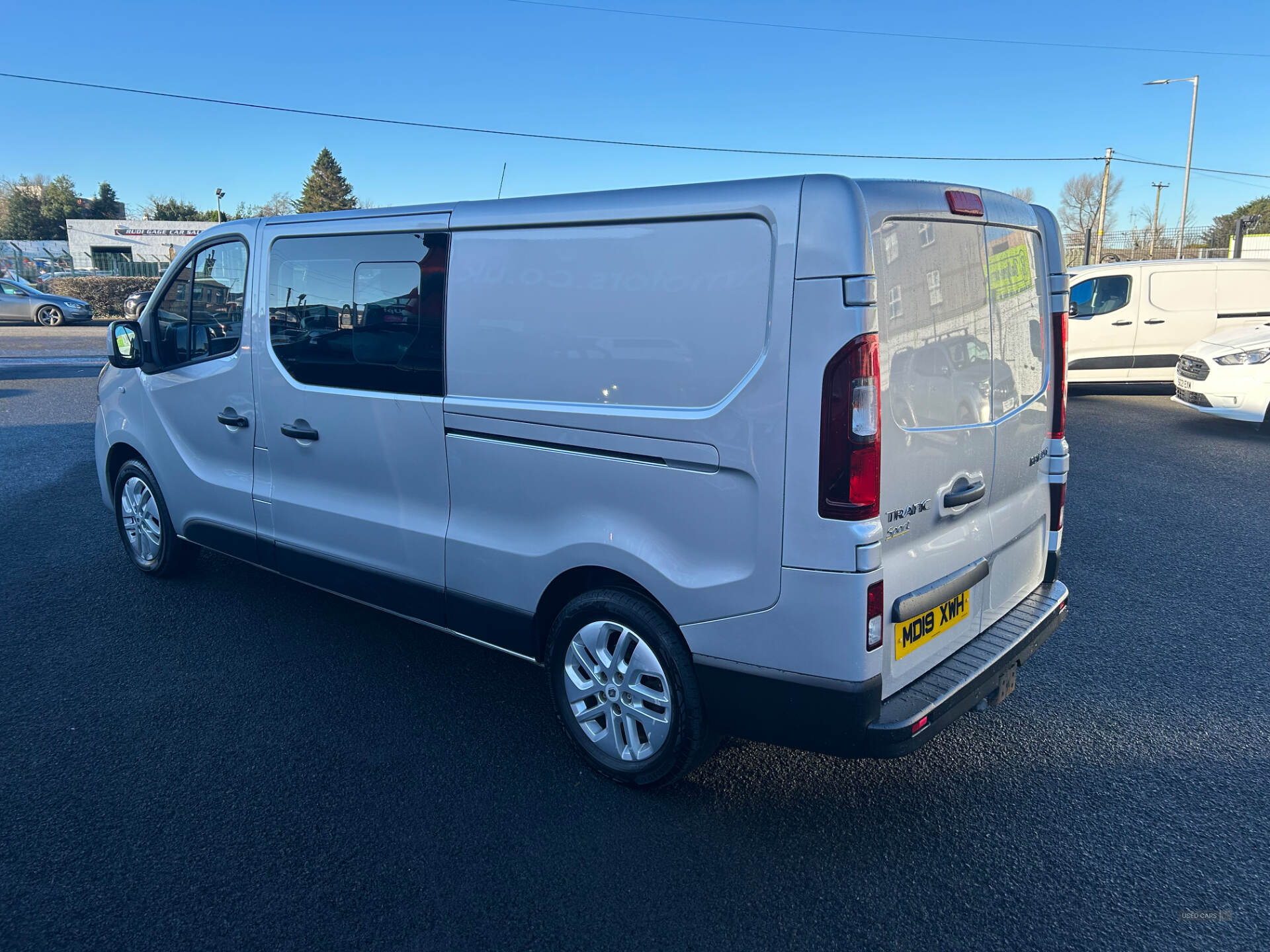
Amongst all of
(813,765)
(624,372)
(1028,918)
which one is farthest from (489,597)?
(1028,918)

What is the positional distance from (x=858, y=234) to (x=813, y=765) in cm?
198

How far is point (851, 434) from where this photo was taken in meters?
2.54

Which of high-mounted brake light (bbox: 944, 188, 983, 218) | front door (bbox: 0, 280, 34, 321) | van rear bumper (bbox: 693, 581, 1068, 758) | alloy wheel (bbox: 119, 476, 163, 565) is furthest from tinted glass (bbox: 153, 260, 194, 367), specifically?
front door (bbox: 0, 280, 34, 321)

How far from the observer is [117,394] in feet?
18.0

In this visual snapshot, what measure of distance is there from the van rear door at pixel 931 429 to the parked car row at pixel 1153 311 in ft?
31.7

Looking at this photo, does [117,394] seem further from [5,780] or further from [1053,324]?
[1053,324]

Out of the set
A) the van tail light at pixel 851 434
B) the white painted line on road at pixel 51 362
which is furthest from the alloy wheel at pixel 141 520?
the white painted line on road at pixel 51 362

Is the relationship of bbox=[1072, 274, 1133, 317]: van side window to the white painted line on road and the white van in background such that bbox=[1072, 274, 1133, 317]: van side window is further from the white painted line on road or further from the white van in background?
the white painted line on road

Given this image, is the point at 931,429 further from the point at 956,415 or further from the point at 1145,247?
the point at 1145,247

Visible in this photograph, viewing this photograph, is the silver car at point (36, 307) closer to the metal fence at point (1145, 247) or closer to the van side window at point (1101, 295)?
the van side window at point (1101, 295)

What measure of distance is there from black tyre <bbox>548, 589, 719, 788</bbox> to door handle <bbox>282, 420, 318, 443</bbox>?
5.30 feet

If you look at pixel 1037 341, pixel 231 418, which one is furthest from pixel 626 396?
pixel 231 418

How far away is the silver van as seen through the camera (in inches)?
102

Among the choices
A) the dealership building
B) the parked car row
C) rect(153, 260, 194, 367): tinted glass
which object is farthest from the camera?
the dealership building
